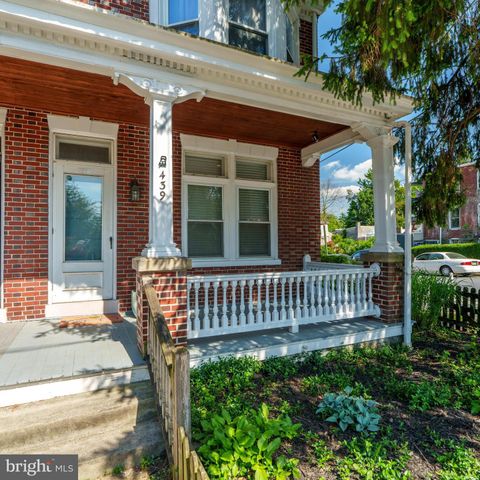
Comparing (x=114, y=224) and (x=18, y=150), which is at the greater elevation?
(x=18, y=150)

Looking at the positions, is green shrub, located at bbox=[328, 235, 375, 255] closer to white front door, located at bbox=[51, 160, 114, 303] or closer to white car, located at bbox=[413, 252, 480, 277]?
white car, located at bbox=[413, 252, 480, 277]

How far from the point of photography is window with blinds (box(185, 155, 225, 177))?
6023 millimetres

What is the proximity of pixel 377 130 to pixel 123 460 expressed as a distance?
5276 millimetres

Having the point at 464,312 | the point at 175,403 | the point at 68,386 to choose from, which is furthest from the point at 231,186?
the point at 464,312

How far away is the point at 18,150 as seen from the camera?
484 centimetres

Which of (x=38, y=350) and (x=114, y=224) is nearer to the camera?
(x=38, y=350)

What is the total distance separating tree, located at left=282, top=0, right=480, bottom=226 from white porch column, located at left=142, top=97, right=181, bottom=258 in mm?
1739

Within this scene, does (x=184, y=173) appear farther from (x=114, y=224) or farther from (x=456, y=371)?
(x=456, y=371)

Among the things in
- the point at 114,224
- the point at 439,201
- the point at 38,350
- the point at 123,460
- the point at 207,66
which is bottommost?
the point at 123,460

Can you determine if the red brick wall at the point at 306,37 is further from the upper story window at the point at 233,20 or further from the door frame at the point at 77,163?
the door frame at the point at 77,163

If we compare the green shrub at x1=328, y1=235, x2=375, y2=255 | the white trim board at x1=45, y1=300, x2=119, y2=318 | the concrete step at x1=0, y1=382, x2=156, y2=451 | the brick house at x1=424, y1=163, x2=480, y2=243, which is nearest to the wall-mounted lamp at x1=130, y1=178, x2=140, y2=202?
the white trim board at x1=45, y1=300, x2=119, y2=318

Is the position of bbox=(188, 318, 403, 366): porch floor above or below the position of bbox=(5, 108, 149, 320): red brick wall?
below

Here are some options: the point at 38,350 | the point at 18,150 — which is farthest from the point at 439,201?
the point at 18,150

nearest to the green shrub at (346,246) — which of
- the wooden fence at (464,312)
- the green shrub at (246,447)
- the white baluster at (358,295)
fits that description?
the wooden fence at (464,312)
